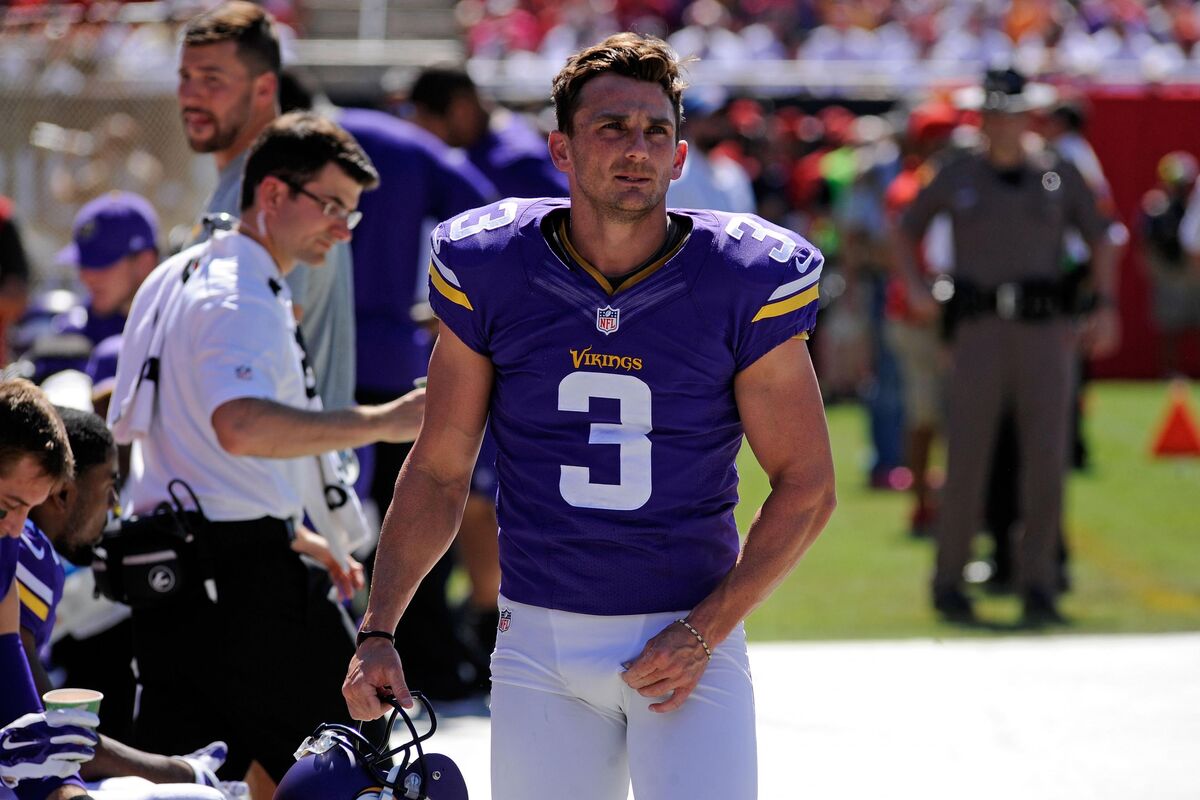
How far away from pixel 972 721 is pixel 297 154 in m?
3.13

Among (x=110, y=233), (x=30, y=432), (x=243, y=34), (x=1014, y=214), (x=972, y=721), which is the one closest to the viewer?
(x=30, y=432)

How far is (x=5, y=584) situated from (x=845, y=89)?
12.9 meters

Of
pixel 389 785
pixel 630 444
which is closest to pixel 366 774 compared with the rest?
pixel 389 785

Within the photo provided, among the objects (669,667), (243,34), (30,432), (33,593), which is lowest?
(33,593)

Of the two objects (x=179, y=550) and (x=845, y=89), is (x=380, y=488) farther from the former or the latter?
(x=845, y=89)

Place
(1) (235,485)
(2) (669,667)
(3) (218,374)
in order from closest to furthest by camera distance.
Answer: (2) (669,667) → (3) (218,374) → (1) (235,485)

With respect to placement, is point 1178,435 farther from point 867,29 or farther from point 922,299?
point 867,29

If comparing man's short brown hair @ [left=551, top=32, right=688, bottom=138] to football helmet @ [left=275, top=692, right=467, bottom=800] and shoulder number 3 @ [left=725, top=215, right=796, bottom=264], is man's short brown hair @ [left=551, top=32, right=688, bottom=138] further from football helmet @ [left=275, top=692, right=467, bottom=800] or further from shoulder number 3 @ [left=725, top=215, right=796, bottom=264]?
football helmet @ [left=275, top=692, right=467, bottom=800]

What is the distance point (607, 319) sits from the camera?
112 inches

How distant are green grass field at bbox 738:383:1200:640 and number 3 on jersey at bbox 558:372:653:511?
4.44 m

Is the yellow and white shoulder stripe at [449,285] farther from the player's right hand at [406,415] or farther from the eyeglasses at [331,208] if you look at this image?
the eyeglasses at [331,208]

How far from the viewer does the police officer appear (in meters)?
7.37

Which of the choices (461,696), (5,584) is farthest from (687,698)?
(461,696)

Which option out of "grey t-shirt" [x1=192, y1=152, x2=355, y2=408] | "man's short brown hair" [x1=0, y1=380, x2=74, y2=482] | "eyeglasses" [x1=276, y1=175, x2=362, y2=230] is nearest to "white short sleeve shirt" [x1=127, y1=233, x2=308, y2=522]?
"eyeglasses" [x1=276, y1=175, x2=362, y2=230]
